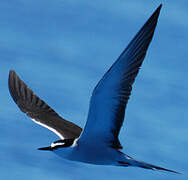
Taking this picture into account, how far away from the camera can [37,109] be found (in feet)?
40.7

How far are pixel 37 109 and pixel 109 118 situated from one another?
371 cm

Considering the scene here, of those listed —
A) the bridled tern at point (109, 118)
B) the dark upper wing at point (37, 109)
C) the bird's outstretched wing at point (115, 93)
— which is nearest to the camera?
the bird's outstretched wing at point (115, 93)

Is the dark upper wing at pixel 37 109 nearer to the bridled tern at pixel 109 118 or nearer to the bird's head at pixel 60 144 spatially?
the bridled tern at pixel 109 118

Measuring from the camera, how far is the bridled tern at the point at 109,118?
8.02m

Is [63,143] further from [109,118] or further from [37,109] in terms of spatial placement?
[37,109]

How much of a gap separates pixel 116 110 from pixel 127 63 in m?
1.02

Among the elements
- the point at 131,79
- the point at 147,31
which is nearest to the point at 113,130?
the point at 131,79

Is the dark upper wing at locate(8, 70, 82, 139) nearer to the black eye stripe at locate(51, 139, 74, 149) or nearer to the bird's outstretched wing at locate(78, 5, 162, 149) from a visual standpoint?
the black eye stripe at locate(51, 139, 74, 149)

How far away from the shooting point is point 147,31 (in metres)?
7.86

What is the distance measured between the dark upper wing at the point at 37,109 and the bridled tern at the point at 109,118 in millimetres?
64

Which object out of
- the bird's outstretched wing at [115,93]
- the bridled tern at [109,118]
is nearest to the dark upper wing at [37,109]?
the bridled tern at [109,118]

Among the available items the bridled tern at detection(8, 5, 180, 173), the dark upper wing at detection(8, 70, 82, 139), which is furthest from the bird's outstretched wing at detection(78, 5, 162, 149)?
the dark upper wing at detection(8, 70, 82, 139)

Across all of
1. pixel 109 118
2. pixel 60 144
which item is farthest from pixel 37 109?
pixel 109 118

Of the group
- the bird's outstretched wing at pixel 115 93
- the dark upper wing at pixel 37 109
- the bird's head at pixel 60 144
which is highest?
the dark upper wing at pixel 37 109
